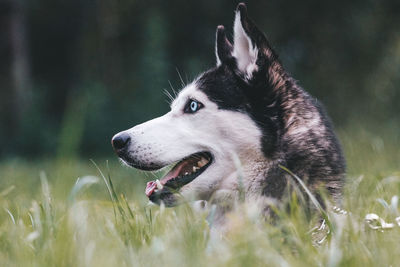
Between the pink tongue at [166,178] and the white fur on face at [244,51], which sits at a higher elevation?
the white fur on face at [244,51]

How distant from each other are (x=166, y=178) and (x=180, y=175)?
0.32 ft

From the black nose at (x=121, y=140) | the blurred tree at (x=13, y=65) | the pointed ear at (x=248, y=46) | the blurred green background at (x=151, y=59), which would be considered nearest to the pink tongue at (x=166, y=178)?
the black nose at (x=121, y=140)

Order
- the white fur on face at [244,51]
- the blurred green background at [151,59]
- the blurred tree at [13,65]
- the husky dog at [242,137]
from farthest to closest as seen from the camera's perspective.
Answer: the blurred tree at [13,65], the blurred green background at [151,59], the white fur on face at [244,51], the husky dog at [242,137]

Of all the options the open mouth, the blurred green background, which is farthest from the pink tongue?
the blurred green background

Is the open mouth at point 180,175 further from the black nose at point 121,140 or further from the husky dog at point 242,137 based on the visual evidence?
the black nose at point 121,140

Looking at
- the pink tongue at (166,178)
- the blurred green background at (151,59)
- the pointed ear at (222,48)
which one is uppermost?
the pointed ear at (222,48)

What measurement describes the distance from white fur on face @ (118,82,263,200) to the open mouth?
0.05 metres

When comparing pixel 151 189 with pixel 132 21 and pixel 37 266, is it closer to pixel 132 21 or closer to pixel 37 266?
pixel 37 266

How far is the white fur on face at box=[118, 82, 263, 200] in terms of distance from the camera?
9.95 ft

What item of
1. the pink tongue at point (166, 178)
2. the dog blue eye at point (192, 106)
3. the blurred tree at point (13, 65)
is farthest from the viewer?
the blurred tree at point (13, 65)

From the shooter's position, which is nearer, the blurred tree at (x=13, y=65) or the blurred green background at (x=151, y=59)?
the blurred green background at (x=151, y=59)

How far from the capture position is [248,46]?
126 inches

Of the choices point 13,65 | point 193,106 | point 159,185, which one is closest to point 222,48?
point 193,106

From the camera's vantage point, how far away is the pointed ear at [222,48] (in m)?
3.41
